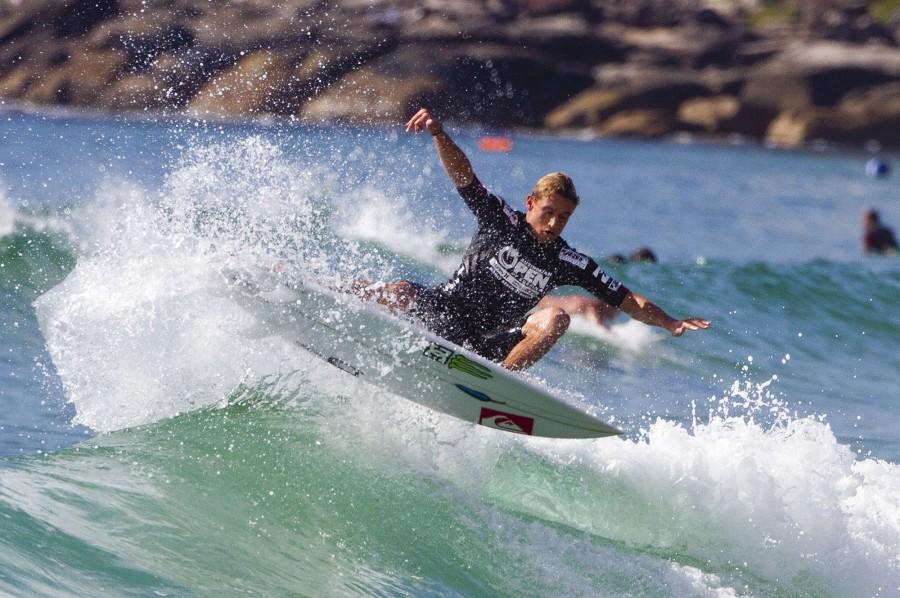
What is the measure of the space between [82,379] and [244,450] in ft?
4.60

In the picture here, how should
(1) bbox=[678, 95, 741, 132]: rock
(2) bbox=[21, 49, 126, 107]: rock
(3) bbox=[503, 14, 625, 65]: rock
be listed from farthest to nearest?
1. (1) bbox=[678, 95, 741, 132]: rock
2. (3) bbox=[503, 14, 625, 65]: rock
3. (2) bbox=[21, 49, 126, 107]: rock

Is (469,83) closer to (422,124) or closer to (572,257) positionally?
(572,257)

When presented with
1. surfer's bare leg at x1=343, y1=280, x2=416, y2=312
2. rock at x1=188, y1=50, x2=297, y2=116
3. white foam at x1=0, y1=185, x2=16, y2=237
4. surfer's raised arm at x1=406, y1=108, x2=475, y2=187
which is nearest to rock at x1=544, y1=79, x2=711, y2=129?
rock at x1=188, y1=50, x2=297, y2=116

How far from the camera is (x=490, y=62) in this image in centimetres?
7031

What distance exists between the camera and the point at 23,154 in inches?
821

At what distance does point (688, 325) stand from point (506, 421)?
49.3 inches

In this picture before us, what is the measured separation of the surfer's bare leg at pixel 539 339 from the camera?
7.62 meters

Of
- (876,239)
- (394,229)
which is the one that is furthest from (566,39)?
(394,229)

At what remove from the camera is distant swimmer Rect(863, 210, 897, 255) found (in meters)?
23.8

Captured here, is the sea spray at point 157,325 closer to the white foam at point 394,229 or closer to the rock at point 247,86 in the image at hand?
the white foam at point 394,229

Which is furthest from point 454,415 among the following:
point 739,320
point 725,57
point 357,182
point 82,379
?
point 725,57

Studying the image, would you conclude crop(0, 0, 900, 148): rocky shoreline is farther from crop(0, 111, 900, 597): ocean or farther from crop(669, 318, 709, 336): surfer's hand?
crop(669, 318, 709, 336): surfer's hand

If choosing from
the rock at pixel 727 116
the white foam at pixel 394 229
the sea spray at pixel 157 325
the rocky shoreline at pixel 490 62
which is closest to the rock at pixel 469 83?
the rocky shoreline at pixel 490 62

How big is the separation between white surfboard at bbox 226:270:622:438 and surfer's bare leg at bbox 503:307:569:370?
346mm
